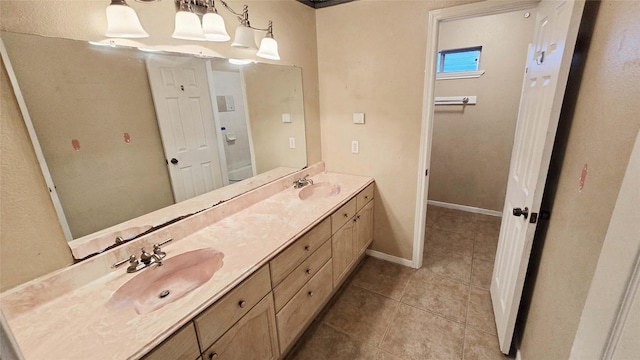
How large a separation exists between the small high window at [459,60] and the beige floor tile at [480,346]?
2.76 m

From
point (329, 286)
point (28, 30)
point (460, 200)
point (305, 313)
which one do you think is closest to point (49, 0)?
point (28, 30)

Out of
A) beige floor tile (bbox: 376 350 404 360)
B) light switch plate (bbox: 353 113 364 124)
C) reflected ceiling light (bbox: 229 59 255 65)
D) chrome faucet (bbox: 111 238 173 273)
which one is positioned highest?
reflected ceiling light (bbox: 229 59 255 65)

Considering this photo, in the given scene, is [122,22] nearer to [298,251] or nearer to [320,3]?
[298,251]

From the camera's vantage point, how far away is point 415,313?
76.3 inches

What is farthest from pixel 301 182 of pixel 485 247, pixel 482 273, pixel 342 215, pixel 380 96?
pixel 485 247

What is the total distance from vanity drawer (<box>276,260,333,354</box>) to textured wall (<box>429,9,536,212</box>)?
2.49m

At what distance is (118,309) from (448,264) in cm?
248

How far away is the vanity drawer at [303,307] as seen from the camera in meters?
1.43

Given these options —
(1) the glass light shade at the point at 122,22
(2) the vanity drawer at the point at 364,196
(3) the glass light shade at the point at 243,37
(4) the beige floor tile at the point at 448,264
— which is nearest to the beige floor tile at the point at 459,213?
(4) the beige floor tile at the point at 448,264

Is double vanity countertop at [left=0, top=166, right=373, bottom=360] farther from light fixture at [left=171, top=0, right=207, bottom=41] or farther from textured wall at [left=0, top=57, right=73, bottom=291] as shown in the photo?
light fixture at [left=171, top=0, right=207, bottom=41]

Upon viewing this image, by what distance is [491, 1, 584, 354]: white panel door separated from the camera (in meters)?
1.04

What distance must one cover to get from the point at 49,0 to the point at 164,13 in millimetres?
429

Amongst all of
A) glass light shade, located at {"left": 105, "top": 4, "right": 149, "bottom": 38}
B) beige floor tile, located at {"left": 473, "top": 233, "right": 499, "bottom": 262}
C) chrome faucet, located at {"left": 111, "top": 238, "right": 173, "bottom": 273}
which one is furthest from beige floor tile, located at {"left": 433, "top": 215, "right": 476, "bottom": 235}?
glass light shade, located at {"left": 105, "top": 4, "right": 149, "bottom": 38}

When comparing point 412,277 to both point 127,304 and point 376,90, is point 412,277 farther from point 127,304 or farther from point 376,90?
point 127,304
